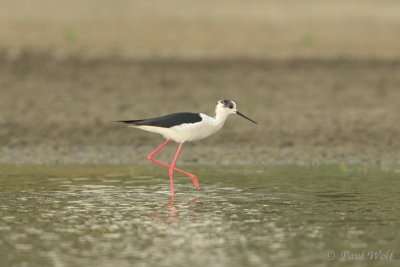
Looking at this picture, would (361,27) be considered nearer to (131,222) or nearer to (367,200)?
(367,200)

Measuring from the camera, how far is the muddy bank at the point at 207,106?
1438cm

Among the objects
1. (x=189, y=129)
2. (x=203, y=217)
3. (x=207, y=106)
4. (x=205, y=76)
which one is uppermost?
(x=205, y=76)

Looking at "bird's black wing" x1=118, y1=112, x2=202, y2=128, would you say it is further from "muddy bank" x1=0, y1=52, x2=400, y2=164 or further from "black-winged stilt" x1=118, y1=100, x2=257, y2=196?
"muddy bank" x1=0, y1=52, x2=400, y2=164

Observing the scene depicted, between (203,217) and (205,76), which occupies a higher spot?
(205,76)

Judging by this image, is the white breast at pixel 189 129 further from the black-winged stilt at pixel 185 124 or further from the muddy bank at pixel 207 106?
the muddy bank at pixel 207 106

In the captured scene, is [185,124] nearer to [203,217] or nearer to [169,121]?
[169,121]

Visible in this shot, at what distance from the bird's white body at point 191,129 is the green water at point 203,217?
59 centimetres

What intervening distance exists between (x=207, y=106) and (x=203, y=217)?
317 inches

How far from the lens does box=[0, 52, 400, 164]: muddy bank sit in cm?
1438

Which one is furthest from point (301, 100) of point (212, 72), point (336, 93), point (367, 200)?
point (367, 200)

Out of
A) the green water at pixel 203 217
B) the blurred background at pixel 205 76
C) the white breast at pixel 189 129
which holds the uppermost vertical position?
the blurred background at pixel 205 76

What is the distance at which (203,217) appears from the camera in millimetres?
9062

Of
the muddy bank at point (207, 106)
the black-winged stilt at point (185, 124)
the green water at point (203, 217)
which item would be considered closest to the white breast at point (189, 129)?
the black-winged stilt at point (185, 124)

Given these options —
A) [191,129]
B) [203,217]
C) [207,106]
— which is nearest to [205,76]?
[207,106]
